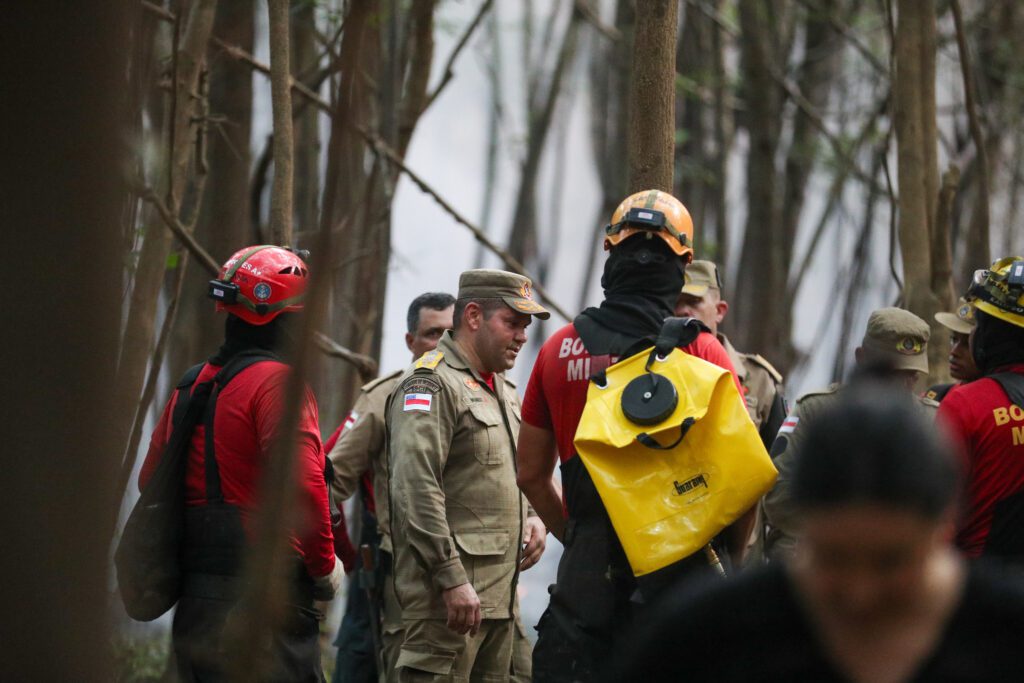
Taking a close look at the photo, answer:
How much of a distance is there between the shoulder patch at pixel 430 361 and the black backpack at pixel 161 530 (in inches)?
35.4

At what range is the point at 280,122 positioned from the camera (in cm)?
607

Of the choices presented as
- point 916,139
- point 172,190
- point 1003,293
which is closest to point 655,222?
point 1003,293

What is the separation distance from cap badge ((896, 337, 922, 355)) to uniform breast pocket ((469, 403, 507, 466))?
6.11 ft

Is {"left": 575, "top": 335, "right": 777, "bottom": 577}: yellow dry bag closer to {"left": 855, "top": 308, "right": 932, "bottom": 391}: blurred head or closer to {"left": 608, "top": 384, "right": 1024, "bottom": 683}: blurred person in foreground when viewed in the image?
{"left": 608, "top": 384, "right": 1024, "bottom": 683}: blurred person in foreground

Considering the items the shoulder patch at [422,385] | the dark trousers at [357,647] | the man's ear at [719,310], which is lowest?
the dark trousers at [357,647]

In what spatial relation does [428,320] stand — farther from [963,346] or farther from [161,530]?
[963,346]

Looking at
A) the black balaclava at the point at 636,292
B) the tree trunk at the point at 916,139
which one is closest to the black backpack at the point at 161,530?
the black balaclava at the point at 636,292

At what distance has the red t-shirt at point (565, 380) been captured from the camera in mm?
4324

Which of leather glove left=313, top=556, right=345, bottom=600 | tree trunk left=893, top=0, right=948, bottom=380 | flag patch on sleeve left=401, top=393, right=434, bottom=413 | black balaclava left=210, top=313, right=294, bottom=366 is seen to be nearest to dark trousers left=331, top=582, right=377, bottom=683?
flag patch on sleeve left=401, top=393, right=434, bottom=413

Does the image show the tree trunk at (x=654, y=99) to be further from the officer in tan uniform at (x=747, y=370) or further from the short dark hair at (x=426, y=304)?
the short dark hair at (x=426, y=304)

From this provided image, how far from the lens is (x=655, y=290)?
4.43 metres

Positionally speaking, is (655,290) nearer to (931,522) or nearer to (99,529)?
(931,522)

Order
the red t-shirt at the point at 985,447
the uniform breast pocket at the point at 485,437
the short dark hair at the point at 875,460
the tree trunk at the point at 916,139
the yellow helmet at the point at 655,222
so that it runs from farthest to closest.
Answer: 1. the tree trunk at the point at 916,139
2. the uniform breast pocket at the point at 485,437
3. the yellow helmet at the point at 655,222
4. the red t-shirt at the point at 985,447
5. the short dark hair at the point at 875,460

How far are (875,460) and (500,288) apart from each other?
358 centimetres
